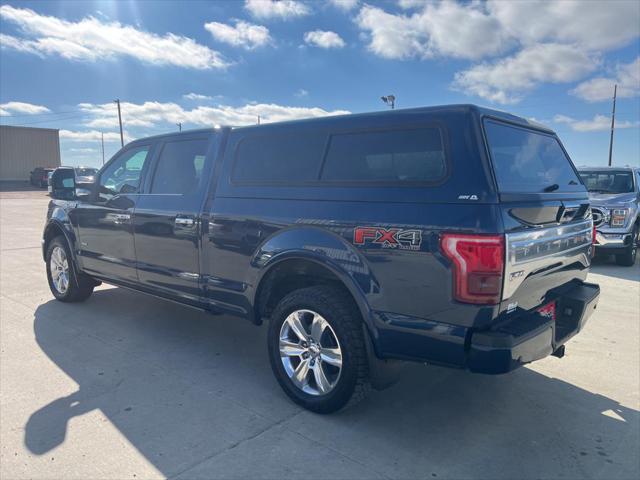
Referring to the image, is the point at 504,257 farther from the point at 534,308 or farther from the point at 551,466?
the point at 551,466

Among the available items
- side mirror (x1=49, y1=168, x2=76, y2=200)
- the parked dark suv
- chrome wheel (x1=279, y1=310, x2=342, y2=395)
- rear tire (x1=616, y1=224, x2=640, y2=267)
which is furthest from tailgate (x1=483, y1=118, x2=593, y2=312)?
the parked dark suv

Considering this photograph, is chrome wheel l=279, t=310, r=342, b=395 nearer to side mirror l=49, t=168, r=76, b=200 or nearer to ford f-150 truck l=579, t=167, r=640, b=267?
side mirror l=49, t=168, r=76, b=200

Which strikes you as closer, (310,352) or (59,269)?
(310,352)

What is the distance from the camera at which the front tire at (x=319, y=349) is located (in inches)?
116

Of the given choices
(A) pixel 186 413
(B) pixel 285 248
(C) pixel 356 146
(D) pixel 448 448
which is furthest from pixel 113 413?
(C) pixel 356 146

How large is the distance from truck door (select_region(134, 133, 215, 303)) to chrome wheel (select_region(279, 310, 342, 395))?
1.11 m

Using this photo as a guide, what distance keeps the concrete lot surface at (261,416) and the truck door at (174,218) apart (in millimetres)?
637

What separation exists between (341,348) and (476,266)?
3.32 feet

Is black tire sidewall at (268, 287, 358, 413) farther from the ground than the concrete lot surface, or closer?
farther from the ground

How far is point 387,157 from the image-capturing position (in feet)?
9.58

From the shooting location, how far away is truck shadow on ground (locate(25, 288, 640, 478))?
270 cm

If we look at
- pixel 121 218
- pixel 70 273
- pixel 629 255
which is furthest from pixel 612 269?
pixel 70 273

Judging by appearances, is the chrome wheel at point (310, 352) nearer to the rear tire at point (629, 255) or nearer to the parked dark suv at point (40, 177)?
the rear tire at point (629, 255)

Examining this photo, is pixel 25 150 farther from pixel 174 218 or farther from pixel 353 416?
pixel 353 416
